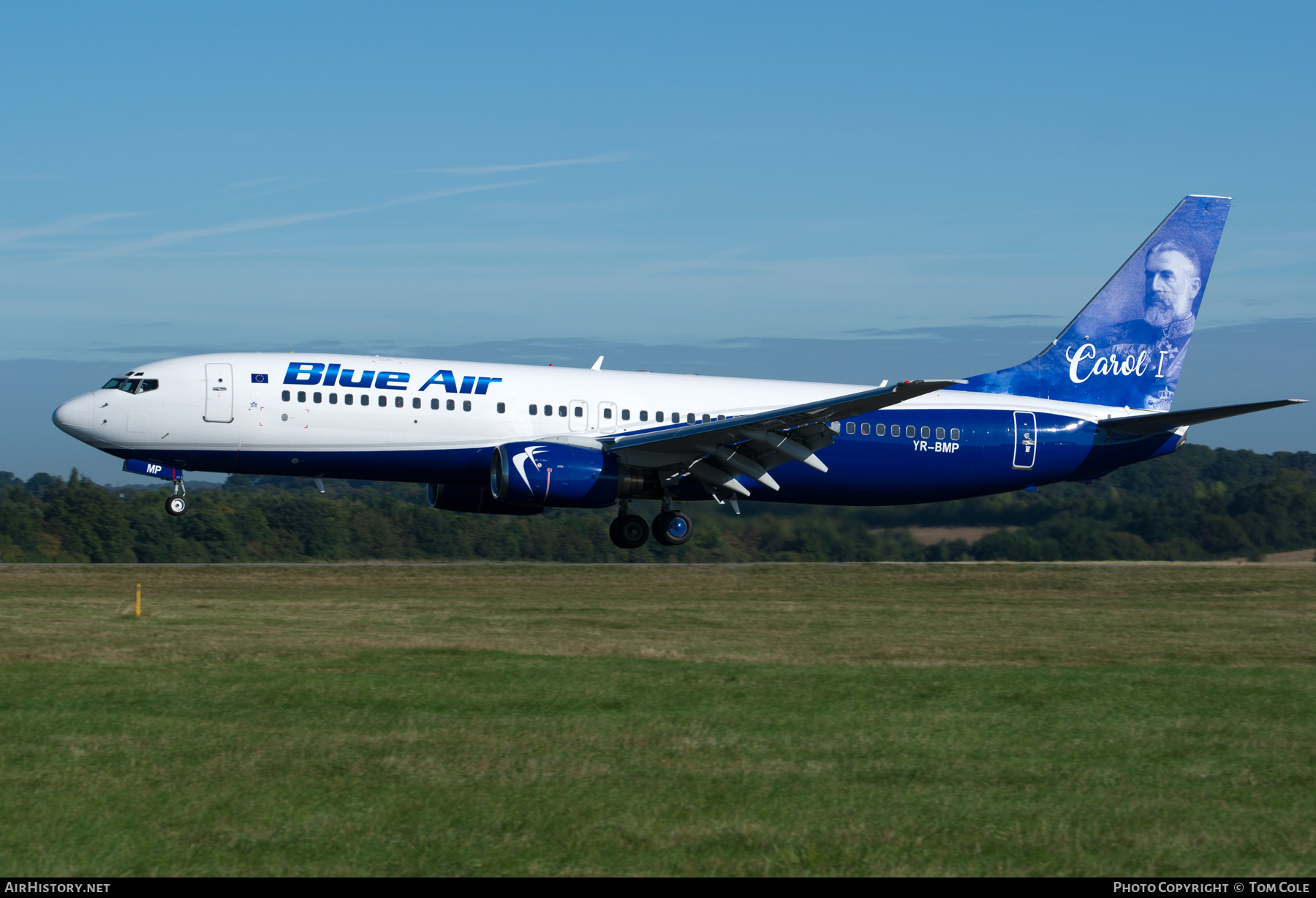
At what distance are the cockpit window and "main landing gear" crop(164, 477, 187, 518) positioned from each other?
2383 mm

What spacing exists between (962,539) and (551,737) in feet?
90.5

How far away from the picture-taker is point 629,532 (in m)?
31.0

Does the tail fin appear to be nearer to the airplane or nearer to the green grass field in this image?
the airplane

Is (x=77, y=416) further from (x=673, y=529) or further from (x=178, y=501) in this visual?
(x=673, y=529)

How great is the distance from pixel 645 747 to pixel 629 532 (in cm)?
1966

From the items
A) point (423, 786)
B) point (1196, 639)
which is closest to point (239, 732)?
point (423, 786)

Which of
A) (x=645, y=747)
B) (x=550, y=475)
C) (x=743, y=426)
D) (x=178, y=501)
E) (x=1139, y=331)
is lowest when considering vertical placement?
(x=645, y=747)

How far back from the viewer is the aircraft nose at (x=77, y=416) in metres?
28.0

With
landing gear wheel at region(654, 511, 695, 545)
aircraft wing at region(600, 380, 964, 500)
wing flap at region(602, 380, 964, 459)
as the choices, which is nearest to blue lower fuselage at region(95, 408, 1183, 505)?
landing gear wheel at region(654, 511, 695, 545)

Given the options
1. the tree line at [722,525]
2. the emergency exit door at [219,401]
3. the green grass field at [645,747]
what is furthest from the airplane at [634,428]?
the green grass field at [645,747]

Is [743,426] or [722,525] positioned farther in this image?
[722,525]

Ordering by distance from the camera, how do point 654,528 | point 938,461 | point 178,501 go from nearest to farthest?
point 178,501
point 654,528
point 938,461

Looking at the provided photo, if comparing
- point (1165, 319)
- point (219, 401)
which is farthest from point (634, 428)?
point (1165, 319)
